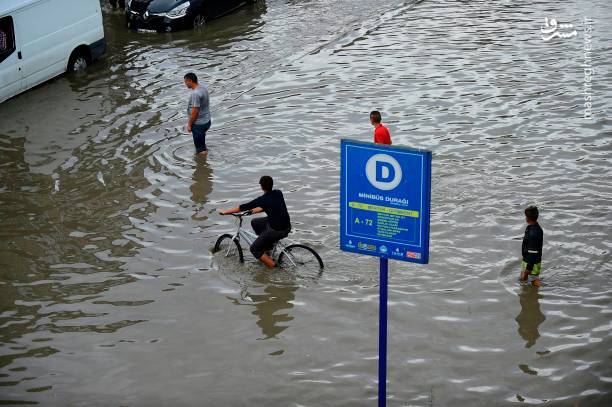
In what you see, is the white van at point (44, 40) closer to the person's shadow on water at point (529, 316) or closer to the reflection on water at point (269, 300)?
the reflection on water at point (269, 300)

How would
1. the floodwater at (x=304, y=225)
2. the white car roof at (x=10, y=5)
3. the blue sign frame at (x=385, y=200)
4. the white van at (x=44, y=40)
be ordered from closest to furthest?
the blue sign frame at (x=385, y=200), the floodwater at (x=304, y=225), the white car roof at (x=10, y=5), the white van at (x=44, y=40)

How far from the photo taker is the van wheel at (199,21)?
2345 cm

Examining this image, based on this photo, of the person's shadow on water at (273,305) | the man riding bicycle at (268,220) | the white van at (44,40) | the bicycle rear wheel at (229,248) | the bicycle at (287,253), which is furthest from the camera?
the white van at (44,40)

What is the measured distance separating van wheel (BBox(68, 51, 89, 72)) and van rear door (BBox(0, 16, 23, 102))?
6.34 feet

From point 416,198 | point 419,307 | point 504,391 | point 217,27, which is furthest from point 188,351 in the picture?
point 217,27

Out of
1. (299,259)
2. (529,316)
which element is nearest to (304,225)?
(299,259)

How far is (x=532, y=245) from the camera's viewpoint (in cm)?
1070

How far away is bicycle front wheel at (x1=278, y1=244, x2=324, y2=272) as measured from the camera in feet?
38.6

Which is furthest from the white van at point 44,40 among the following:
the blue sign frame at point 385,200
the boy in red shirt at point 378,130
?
the blue sign frame at point 385,200

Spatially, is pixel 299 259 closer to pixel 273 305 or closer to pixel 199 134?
pixel 273 305

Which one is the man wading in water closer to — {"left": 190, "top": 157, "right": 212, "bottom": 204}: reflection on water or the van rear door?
{"left": 190, "top": 157, "right": 212, "bottom": 204}: reflection on water

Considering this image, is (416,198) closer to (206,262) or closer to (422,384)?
(422,384)

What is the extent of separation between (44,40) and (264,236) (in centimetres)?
972

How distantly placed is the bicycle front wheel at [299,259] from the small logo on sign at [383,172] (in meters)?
5.01
